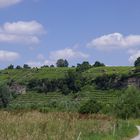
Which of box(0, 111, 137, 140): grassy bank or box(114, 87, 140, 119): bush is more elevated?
box(0, 111, 137, 140): grassy bank

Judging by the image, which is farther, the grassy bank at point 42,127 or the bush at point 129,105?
the bush at point 129,105

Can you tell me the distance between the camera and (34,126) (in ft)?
59.5

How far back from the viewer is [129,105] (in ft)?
302

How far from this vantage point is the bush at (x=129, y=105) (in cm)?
8828

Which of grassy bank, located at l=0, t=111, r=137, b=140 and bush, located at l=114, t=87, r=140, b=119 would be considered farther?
bush, located at l=114, t=87, r=140, b=119

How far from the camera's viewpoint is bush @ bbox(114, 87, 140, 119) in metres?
88.3

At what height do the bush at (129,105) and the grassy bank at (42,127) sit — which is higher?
the grassy bank at (42,127)

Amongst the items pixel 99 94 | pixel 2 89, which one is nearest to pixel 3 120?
pixel 2 89

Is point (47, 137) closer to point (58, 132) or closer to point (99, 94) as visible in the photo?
point (58, 132)

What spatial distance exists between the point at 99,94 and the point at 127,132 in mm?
150207

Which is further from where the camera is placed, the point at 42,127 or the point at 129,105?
the point at 129,105

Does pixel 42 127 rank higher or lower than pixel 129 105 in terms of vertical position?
higher

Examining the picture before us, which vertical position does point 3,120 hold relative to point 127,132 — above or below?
above

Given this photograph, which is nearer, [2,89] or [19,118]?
[19,118]
